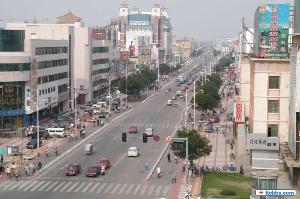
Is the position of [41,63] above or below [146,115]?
above

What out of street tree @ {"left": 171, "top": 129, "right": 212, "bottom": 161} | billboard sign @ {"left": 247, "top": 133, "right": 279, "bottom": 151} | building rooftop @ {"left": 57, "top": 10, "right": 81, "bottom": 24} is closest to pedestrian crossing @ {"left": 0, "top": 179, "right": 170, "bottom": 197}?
street tree @ {"left": 171, "top": 129, "right": 212, "bottom": 161}

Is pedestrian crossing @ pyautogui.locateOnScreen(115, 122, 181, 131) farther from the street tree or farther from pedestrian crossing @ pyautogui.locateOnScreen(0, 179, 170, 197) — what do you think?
pedestrian crossing @ pyautogui.locateOnScreen(0, 179, 170, 197)

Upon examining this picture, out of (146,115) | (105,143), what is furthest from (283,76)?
(146,115)

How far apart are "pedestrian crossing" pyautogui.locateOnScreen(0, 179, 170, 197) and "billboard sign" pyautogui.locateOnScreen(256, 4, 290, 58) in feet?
61.3

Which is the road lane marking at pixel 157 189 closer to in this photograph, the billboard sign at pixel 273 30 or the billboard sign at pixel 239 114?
the billboard sign at pixel 239 114

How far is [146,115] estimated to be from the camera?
104 metres

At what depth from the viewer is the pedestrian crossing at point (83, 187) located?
47.8m

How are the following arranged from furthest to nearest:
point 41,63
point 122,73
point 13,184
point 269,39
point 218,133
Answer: point 122,73, point 41,63, point 218,133, point 269,39, point 13,184

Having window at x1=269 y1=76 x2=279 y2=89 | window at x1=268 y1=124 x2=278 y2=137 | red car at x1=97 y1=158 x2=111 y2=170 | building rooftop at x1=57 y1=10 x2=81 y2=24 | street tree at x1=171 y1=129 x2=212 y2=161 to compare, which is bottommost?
red car at x1=97 y1=158 x2=111 y2=170

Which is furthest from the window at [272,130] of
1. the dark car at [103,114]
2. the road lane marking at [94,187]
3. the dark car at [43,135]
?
the dark car at [103,114]

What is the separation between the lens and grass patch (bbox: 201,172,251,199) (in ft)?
149

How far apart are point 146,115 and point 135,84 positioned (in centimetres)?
2290

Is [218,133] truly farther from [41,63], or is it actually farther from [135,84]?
[135,84]

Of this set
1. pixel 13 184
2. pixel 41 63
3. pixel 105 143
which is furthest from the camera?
pixel 41 63
